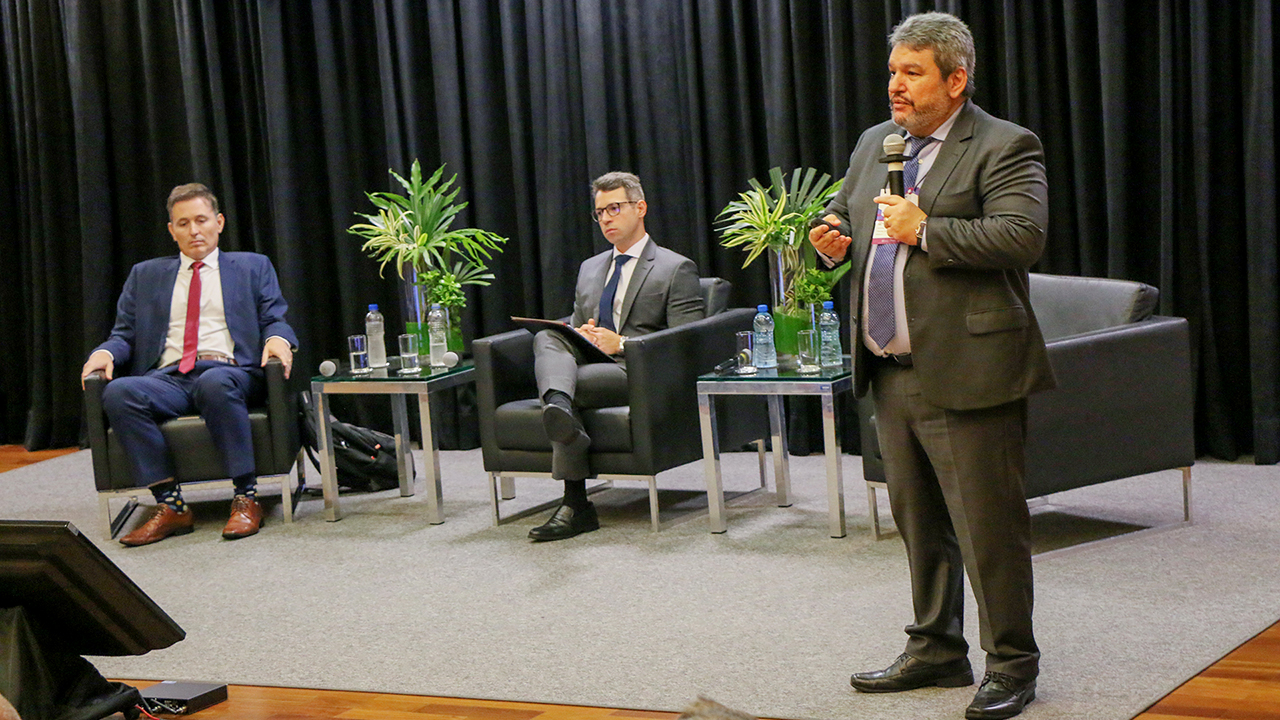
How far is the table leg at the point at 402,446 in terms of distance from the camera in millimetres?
5367

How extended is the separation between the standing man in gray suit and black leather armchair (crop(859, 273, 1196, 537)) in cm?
115

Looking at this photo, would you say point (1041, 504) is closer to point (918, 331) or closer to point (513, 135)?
point (918, 331)

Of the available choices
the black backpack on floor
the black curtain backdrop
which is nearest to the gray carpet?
the black backpack on floor

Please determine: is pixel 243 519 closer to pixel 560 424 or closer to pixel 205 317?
pixel 205 317

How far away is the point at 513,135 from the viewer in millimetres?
6320

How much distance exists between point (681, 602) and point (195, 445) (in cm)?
220

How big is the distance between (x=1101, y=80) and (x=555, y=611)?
9.92 feet

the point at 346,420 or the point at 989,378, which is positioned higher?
the point at 989,378

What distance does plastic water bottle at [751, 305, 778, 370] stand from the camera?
457 centimetres

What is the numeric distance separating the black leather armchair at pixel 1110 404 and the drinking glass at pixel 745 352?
1.59 ft

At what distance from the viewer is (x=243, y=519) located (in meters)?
5.03

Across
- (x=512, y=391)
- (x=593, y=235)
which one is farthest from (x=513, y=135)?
(x=512, y=391)

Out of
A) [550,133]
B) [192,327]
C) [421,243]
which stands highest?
[550,133]

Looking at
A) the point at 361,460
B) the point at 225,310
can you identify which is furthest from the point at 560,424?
the point at 225,310
